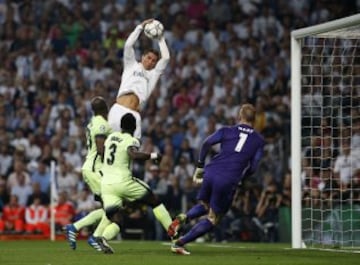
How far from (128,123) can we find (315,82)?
6.68m

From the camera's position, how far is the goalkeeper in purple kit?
17.3m

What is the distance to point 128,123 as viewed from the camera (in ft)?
56.5

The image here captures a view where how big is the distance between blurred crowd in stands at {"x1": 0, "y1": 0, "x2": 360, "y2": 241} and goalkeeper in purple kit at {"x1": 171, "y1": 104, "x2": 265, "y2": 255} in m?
8.50

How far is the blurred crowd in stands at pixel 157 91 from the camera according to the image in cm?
2655

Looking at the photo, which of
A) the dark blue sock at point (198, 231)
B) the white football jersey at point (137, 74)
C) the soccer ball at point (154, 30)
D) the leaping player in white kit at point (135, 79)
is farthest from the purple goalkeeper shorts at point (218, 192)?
the soccer ball at point (154, 30)

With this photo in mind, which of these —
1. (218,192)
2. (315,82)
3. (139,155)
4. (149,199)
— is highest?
(315,82)

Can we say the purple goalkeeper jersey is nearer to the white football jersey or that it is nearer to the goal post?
the white football jersey

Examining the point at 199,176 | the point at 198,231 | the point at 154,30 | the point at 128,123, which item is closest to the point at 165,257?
the point at 198,231

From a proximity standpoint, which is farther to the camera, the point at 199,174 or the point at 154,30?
the point at 154,30

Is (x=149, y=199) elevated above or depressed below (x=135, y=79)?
below

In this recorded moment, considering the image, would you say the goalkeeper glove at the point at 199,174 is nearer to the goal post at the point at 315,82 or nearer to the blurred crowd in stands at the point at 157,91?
the goal post at the point at 315,82

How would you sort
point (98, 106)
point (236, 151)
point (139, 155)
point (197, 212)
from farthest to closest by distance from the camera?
point (98, 106) < point (197, 212) < point (236, 151) < point (139, 155)

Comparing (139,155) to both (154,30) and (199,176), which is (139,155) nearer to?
(199,176)

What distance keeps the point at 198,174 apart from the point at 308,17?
54.7 ft
